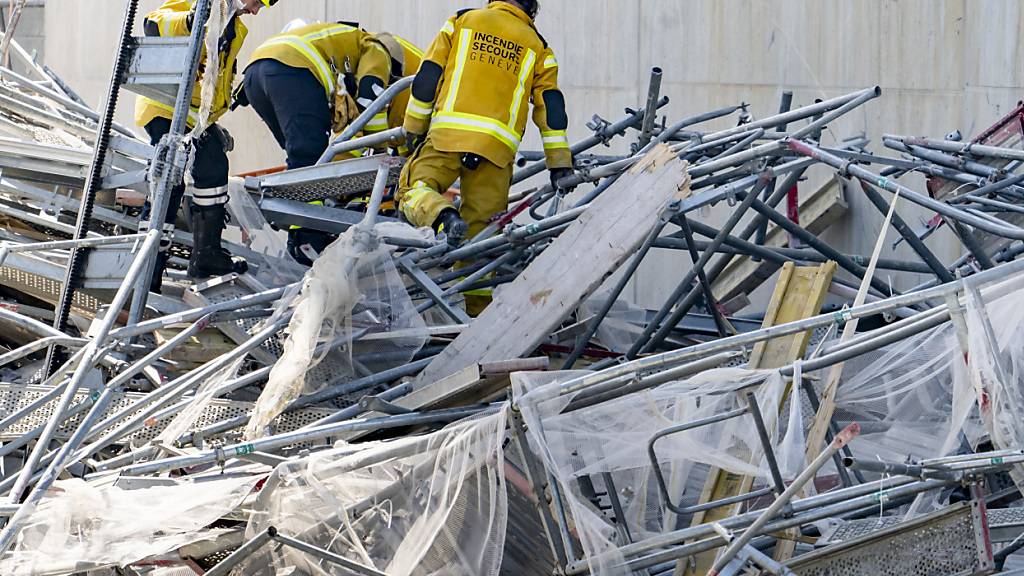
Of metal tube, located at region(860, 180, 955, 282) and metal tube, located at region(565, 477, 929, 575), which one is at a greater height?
metal tube, located at region(860, 180, 955, 282)

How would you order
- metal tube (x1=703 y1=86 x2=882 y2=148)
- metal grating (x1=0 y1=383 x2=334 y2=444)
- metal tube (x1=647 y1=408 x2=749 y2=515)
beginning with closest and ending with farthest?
1. metal tube (x1=647 y1=408 x2=749 y2=515)
2. metal grating (x1=0 y1=383 x2=334 y2=444)
3. metal tube (x1=703 y1=86 x2=882 y2=148)

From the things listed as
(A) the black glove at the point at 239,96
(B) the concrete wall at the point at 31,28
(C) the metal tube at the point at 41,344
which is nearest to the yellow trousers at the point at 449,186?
(A) the black glove at the point at 239,96

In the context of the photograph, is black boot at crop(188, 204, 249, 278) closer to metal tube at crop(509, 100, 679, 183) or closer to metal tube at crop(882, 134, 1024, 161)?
metal tube at crop(509, 100, 679, 183)

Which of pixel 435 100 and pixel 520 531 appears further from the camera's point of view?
pixel 435 100

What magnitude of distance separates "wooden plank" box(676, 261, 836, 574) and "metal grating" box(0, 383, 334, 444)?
1541 mm

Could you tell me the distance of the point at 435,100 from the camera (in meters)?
6.60

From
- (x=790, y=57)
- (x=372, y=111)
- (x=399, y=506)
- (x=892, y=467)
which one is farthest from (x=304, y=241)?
(x=892, y=467)

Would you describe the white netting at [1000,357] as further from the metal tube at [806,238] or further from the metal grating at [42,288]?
the metal grating at [42,288]

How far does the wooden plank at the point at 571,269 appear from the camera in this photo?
5391 mm

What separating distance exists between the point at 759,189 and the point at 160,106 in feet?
10.9

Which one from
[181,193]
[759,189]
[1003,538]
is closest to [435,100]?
[181,193]

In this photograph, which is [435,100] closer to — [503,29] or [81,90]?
[503,29]

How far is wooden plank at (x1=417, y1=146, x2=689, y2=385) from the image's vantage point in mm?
5391

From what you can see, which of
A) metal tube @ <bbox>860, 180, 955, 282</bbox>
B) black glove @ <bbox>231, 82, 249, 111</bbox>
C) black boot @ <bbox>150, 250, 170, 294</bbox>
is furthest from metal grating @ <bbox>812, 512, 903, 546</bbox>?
black glove @ <bbox>231, 82, 249, 111</bbox>
